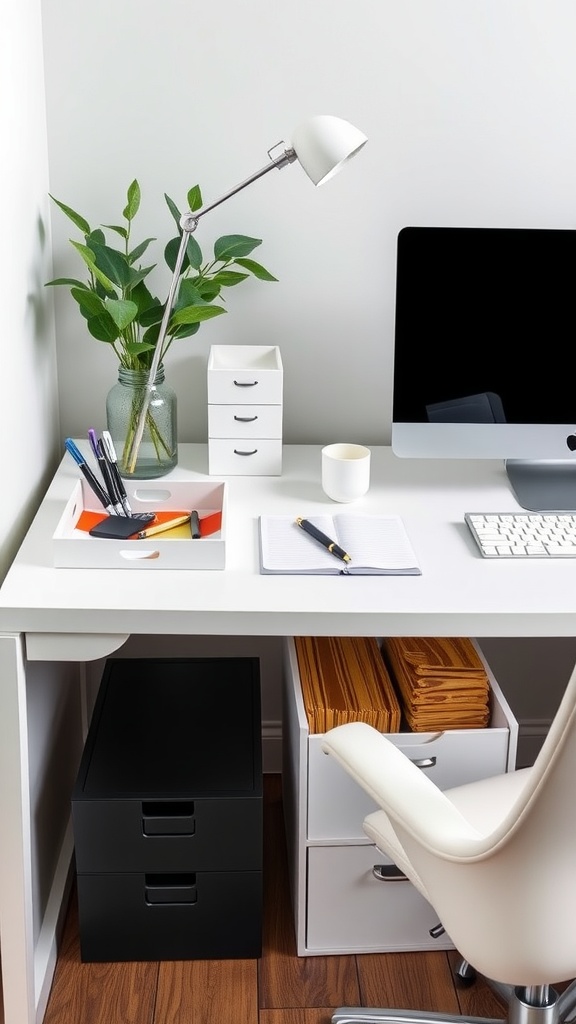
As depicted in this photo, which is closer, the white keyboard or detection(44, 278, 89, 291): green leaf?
the white keyboard

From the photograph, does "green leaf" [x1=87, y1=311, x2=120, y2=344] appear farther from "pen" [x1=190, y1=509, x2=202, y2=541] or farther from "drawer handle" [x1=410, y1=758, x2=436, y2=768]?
"drawer handle" [x1=410, y1=758, x2=436, y2=768]

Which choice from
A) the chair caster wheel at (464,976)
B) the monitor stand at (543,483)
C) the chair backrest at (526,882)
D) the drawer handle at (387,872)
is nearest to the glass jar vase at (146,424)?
the monitor stand at (543,483)

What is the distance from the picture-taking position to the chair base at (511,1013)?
149 centimetres

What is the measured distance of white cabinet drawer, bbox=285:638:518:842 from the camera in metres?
1.69

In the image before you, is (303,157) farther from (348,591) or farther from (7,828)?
(7,828)

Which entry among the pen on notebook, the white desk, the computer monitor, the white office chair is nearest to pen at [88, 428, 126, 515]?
the pen on notebook

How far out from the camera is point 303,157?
1599 mm

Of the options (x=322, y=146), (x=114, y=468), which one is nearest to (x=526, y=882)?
(x=114, y=468)

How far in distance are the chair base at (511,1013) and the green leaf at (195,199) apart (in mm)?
1305

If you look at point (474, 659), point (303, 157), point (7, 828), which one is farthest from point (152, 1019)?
point (303, 157)

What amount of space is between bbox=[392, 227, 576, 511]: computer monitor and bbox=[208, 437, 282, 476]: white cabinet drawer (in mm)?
222

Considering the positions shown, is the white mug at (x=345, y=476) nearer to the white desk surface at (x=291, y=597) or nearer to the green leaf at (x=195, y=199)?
the white desk surface at (x=291, y=597)

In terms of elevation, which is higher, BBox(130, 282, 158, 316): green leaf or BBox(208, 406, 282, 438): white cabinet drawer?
BBox(130, 282, 158, 316): green leaf

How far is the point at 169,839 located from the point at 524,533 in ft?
2.43
